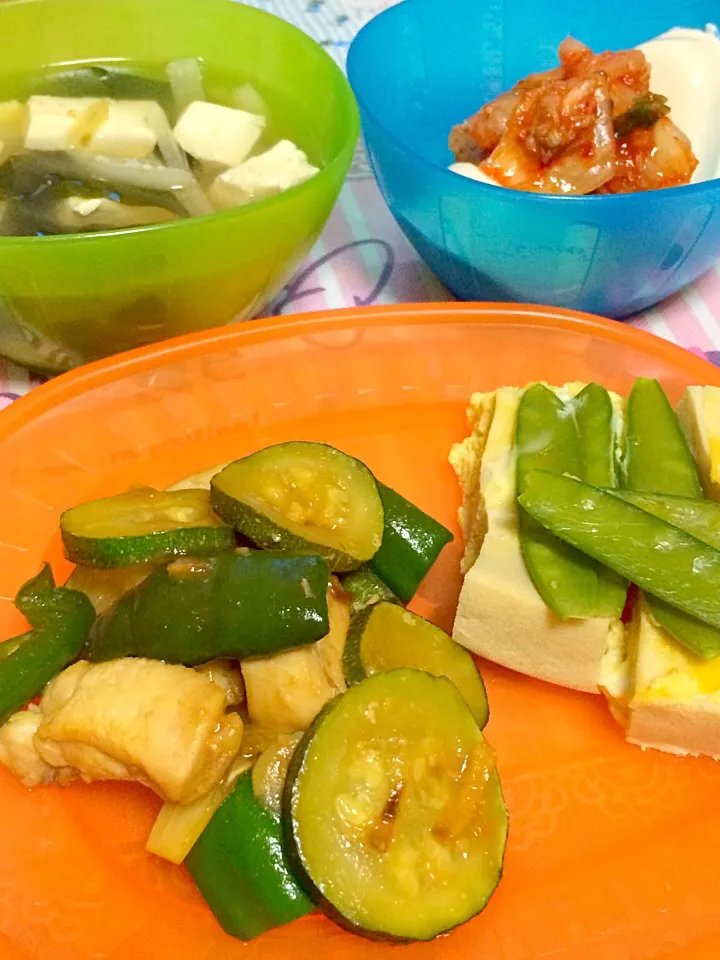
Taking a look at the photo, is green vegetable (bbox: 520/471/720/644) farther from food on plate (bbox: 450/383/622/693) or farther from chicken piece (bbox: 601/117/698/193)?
chicken piece (bbox: 601/117/698/193)

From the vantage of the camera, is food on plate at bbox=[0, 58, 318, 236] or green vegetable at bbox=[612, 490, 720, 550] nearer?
green vegetable at bbox=[612, 490, 720, 550]

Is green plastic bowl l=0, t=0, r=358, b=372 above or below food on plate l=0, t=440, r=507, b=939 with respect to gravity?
above

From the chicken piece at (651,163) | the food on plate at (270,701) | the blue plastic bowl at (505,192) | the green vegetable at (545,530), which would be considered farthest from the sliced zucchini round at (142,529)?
the chicken piece at (651,163)

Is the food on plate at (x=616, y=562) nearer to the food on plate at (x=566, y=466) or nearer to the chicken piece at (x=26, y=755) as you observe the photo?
the food on plate at (x=566, y=466)

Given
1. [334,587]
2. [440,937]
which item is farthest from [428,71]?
[440,937]

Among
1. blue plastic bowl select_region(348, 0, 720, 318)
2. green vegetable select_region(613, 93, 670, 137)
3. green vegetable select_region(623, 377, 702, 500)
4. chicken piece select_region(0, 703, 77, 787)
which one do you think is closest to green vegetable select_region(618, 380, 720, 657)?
green vegetable select_region(623, 377, 702, 500)
